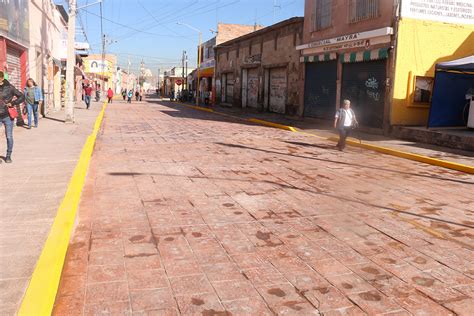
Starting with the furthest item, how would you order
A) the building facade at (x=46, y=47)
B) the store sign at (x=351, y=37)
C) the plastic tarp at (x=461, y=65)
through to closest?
the building facade at (x=46, y=47)
the store sign at (x=351, y=37)
the plastic tarp at (x=461, y=65)

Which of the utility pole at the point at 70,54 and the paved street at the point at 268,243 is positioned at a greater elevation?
the utility pole at the point at 70,54

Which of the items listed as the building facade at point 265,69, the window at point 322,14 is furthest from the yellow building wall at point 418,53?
the building facade at point 265,69

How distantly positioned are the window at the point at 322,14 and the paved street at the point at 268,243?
14069mm

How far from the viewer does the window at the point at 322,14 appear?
70.0 feet

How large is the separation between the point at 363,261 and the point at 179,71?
10068 cm

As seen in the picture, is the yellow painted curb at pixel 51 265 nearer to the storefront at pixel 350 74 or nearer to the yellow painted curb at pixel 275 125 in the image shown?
the yellow painted curb at pixel 275 125

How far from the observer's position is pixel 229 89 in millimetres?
41250

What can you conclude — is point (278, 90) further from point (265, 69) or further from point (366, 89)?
point (366, 89)

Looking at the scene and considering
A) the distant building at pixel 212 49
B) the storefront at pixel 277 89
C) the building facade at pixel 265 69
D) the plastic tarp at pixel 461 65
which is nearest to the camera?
the plastic tarp at pixel 461 65

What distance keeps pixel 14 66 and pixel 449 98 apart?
16429 mm

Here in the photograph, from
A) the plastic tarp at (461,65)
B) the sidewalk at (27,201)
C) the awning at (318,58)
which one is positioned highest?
the awning at (318,58)

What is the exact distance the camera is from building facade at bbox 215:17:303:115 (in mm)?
26078

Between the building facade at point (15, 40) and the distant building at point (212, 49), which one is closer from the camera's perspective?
the building facade at point (15, 40)

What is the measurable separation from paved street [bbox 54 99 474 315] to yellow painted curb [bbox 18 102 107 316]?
97mm
